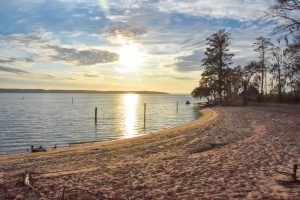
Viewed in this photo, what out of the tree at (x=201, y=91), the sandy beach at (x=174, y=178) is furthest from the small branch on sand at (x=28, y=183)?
the tree at (x=201, y=91)

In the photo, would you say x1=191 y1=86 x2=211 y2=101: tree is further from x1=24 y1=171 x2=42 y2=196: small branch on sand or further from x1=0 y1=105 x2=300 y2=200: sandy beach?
x1=24 y1=171 x2=42 y2=196: small branch on sand

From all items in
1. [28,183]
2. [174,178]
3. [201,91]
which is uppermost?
[201,91]

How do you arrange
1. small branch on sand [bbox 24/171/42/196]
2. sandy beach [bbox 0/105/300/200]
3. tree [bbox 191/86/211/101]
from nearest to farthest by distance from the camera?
sandy beach [bbox 0/105/300/200] → small branch on sand [bbox 24/171/42/196] → tree [bbox 191/86/211/101]

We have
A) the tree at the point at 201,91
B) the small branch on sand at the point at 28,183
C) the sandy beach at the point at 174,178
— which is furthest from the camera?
the tree at the point at 201,91

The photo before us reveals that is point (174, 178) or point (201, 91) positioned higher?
point (201, 91)

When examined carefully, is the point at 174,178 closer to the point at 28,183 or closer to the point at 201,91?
the point at 28,183

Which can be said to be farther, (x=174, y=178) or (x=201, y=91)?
(x=201, y=91)

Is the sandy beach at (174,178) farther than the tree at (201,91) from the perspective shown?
No

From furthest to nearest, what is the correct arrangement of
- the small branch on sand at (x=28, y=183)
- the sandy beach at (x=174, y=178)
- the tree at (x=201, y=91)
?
the tree at (x=201, y=91)
the small branch on sand at (x=28, y=183)
the sandy beach at (x=174, y=178)

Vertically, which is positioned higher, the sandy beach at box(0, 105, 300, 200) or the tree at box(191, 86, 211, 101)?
the tree at box(191, 86, 211, 101)

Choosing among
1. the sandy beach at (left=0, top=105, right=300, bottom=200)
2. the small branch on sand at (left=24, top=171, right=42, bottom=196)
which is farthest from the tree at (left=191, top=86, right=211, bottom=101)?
the small branch on sand at (left=24, top=171, right=42, bottom=196)

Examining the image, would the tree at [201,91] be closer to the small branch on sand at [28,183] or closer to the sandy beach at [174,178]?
the sandy beach at [174,178]

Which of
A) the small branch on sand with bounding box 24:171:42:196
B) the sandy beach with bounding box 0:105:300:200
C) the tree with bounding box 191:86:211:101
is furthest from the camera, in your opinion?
the tree with bounding box 191:86:211:101

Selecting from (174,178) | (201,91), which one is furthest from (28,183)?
(201,91)
